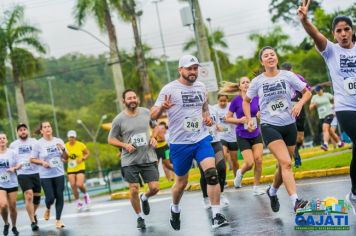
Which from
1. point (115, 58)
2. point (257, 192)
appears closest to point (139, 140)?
point (257, 192)

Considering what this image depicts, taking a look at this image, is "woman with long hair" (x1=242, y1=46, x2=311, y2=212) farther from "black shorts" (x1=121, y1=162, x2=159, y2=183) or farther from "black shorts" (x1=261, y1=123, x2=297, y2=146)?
"black shorts" (x1=121, y1=162, x2=159, y2=183)

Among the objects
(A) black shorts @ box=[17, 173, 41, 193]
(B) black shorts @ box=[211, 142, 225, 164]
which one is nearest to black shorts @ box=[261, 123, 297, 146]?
(B) black shorts @ box=[211, 142, 225, 164]

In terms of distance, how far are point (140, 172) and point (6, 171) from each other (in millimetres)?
3255

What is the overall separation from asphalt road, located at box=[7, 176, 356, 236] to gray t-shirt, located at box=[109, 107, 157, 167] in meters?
1.05

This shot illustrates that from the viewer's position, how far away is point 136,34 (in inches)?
1358

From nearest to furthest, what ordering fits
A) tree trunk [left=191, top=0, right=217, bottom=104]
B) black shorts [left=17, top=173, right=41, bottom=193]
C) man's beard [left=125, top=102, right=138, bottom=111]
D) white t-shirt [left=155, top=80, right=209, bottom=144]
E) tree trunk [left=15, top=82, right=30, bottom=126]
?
white t-shirt [left=155, top=80, right=209, bottom=144]
man's beard [left=125, top=102, right=138, bottom=111]
black shorts [left=17, top=173, right=41, bottom=193]
tree trunk [left=191, top=0, right=217, bottom=104]
tree trunk [left=15, top=82, right=30, bottom=126]

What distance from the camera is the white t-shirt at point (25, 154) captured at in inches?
508

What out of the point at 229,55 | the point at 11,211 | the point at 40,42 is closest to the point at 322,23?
the point at 229,55

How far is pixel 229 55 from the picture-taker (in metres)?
68.8

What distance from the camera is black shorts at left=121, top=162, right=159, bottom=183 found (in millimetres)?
10227

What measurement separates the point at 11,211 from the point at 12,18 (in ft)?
95.7

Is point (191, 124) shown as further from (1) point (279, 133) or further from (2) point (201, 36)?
(2) point (201, 36)

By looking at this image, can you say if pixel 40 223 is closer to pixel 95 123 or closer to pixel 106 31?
pixel 106 31

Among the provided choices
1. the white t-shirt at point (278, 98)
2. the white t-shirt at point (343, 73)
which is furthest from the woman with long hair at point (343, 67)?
the white t-shirt at point (278, 98)
